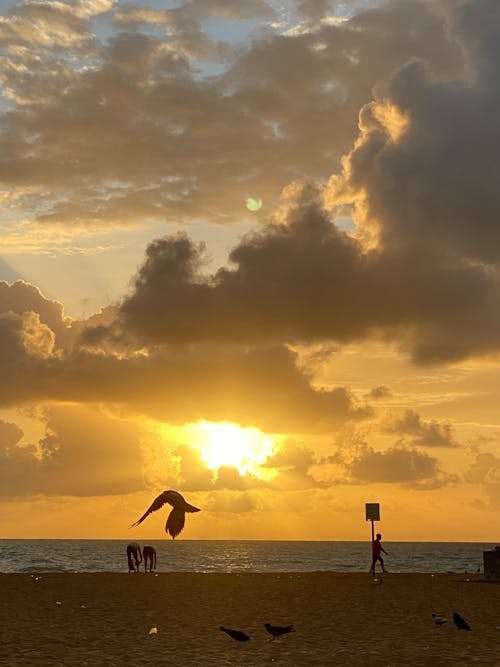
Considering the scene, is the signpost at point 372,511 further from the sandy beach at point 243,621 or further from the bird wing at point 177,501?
the bird wing at point 177,501

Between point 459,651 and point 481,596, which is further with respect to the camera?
point 481,596

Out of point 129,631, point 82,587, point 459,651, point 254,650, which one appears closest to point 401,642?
point 459,651

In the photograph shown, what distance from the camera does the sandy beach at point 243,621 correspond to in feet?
64.2

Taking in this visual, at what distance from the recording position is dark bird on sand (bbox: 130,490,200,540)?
145ft

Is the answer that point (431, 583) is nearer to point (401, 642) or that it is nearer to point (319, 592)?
point (319, 592)

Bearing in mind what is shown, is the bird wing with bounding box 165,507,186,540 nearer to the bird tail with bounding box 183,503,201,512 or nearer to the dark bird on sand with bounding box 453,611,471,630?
the bird tail with bounding box 183,503,201,512

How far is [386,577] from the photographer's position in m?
44.0

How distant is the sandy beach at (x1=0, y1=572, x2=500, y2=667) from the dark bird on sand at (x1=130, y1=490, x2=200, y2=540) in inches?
148

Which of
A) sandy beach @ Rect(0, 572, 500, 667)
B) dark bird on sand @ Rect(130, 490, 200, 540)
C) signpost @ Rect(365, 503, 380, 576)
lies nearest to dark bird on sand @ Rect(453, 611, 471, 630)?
sandy beach @ Rect(0, 572, 500, 667)

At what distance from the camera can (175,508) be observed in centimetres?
4478

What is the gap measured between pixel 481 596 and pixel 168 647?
16813 mm

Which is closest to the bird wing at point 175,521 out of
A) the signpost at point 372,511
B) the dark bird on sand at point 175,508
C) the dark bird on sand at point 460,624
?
the dark bird on sand at point 175,508

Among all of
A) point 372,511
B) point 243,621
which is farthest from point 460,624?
point 372,511

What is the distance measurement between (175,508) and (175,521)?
0.65 m
